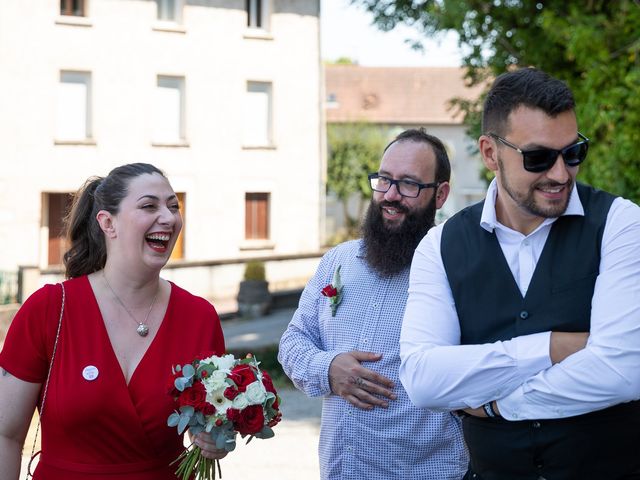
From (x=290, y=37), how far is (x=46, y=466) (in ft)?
104

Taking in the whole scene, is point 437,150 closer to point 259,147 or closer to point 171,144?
point 171,144

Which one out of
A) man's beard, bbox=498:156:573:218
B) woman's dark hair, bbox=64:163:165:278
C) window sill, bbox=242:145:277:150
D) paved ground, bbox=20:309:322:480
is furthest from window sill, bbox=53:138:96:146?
man's beard, bbox=498:156:573:218

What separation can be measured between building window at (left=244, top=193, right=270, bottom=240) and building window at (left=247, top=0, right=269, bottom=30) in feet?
18.8

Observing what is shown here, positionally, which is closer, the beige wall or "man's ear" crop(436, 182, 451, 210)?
"man's ear" crop(436, 182, 451, 210)

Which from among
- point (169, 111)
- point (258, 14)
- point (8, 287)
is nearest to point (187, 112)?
point (169, 111)

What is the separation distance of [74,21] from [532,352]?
29361 mm

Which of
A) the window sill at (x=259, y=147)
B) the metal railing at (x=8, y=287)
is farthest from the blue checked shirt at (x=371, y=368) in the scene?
the window sill at (x=259, y=147)

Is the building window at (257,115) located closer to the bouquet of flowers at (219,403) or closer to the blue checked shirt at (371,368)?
the blue checked shirt at (371,368)

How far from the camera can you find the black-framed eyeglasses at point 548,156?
3.28 meters

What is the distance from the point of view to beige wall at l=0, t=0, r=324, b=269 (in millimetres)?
29891

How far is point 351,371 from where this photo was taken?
4223 mm

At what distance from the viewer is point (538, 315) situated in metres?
3.32

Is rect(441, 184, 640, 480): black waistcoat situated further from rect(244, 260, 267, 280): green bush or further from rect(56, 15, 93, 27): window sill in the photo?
rect(56, 15, 93, 27): window sill

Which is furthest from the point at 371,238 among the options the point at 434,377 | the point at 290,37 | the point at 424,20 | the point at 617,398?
the point at 290,37
